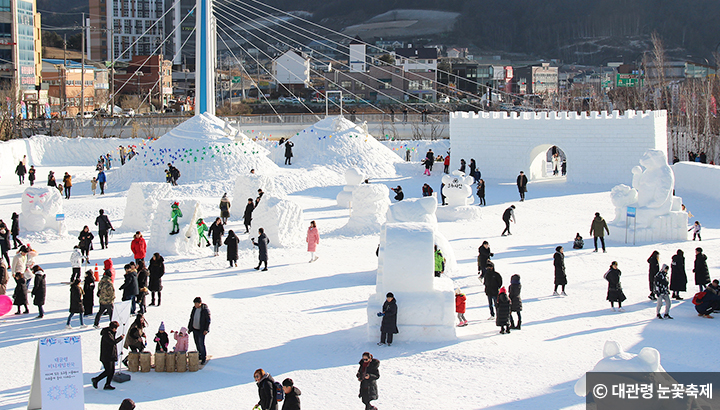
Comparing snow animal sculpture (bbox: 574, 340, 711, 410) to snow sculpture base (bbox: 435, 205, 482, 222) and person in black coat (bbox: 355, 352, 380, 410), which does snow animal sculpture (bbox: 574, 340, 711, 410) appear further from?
snow sculpture base (bbox: 435, 205, 482, 222)

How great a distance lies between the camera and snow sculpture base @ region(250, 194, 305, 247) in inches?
666

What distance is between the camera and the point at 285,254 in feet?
54.7

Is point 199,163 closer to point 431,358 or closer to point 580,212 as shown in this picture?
point 580,212

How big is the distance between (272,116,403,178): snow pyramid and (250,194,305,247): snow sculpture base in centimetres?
1190

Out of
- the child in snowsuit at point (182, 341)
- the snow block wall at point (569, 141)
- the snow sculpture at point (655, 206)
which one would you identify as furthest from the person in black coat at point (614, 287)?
the snow block wall at point (569, 141)

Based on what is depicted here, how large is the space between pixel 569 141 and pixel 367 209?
12.7m

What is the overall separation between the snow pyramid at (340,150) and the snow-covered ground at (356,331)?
36.7 feet

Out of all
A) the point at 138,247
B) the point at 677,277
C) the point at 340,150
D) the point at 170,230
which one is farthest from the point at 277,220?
the point at 340,150

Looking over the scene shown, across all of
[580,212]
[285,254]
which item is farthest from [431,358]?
[580,212]

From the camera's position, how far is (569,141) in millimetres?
28578

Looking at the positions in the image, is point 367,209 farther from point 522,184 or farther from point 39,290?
point 39,290

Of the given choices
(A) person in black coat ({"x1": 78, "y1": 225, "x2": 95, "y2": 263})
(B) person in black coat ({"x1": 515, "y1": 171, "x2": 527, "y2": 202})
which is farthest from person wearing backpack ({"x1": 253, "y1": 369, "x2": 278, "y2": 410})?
(B) person in black coat ({"x1": 515, "y1": 171, "x2": 527, "y2": 202})

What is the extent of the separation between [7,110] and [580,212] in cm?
3079

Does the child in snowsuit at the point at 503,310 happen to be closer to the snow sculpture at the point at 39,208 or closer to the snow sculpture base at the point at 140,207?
the snow sculpture base at the point at 140,207
